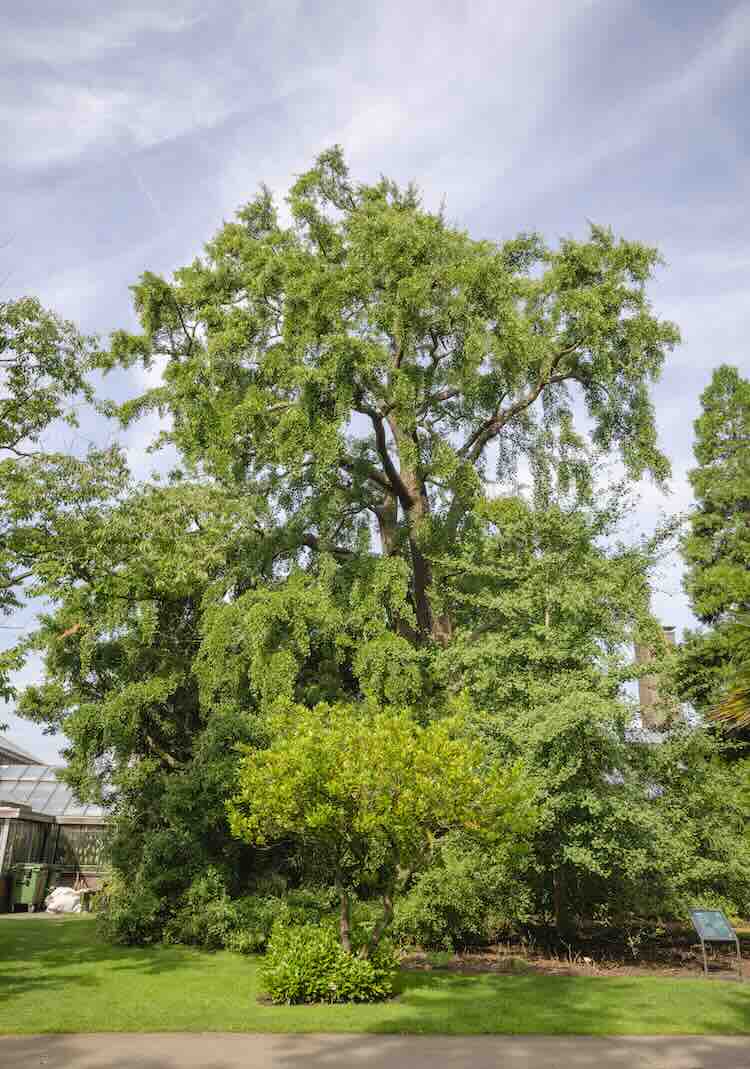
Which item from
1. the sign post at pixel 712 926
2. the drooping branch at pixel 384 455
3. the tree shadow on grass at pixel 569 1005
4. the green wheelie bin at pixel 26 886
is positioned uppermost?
the drooping branch at pixel 384 455

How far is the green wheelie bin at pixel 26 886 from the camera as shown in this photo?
67.1 ft

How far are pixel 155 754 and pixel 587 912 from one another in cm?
959

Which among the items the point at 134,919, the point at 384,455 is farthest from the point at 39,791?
the point at 384,455

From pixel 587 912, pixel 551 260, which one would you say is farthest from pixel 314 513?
pixel 587 912

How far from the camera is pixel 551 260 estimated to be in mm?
18672

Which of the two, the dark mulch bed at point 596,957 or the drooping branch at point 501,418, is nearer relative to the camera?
the dark mulch bed at point 596,957

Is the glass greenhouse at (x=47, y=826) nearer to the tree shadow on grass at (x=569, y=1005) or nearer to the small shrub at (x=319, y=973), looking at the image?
the small shrub at (x=319, y=973)

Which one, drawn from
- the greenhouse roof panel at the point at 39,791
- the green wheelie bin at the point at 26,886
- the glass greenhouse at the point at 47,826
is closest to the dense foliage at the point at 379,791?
the glass greenhouse at the point at 47,826

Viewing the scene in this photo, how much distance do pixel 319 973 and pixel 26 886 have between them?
47.9 feet

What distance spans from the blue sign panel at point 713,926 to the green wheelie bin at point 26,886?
649 inches

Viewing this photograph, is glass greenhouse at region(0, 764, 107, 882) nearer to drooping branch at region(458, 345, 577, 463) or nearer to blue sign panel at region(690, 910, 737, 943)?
drooping branch at region(458, 345, 577, 463)

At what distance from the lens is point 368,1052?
695cm

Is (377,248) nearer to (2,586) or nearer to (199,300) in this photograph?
(199,300)

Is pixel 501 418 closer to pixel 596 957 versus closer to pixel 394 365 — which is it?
pixel 394 365
